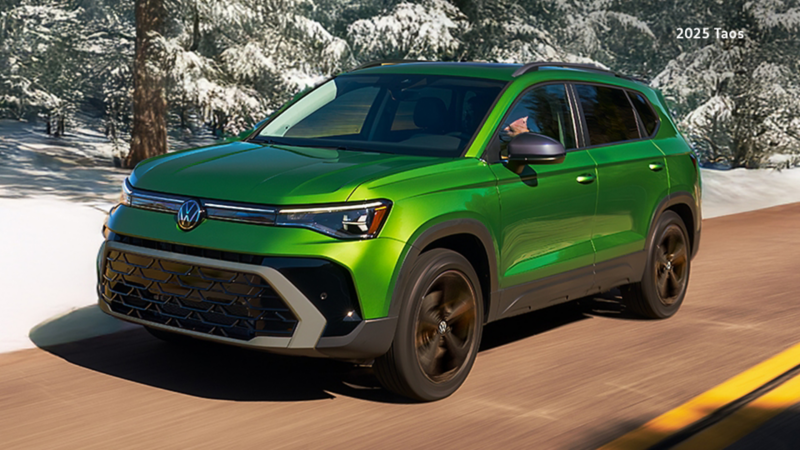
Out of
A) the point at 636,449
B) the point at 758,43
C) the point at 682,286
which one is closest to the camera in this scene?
the point at 636,449

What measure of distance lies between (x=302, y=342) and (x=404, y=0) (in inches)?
620

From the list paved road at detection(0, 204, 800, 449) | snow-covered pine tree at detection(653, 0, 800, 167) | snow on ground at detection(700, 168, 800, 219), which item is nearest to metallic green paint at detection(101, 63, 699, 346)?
paved road at detection(0, 204, 800, 449)

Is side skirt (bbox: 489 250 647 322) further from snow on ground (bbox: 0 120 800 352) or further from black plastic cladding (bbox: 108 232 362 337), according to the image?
snow on ground (bbox: 0 120 800 352)

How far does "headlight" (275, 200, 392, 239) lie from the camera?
4.98 metres

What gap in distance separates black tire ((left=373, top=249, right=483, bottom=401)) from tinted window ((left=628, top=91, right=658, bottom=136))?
2.66 meters

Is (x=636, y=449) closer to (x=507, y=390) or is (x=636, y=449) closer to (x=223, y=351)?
(x=507, y=390)

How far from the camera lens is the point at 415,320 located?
5.32 m

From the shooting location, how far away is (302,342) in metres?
4.99

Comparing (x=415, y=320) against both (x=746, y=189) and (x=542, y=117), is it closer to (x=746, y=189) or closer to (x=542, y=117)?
(x=542, y=117)

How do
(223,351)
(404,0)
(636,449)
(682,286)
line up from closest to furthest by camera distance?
(636,449) < (223,351) < (682,286) < (404,0)

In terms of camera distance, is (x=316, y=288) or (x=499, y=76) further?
(x=499, y=76)

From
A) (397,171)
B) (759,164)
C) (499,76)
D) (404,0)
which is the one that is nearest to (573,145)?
(499,76)

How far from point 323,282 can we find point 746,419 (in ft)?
7.44

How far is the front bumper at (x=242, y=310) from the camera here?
16.3 ft
